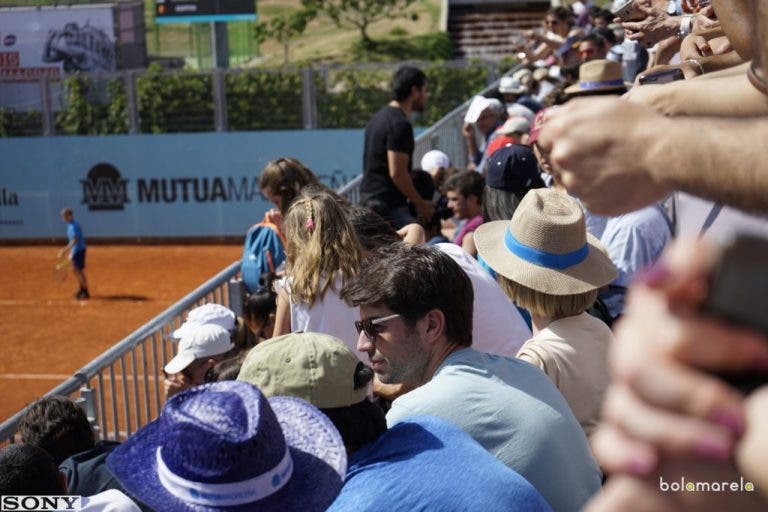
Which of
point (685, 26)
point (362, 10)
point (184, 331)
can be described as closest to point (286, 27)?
point (362, 10)

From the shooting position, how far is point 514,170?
518 centimetres

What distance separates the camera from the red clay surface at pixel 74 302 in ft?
52.4

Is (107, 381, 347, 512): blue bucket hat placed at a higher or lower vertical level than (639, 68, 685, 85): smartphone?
lower

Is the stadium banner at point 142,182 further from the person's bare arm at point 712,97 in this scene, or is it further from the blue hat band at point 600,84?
the person's bare arm at point 712,97

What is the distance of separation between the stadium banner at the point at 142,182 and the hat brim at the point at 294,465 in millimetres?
20864

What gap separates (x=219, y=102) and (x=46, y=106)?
14.0 feet

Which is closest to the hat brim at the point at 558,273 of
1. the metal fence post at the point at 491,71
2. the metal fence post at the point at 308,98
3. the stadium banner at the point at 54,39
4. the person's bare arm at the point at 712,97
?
the person's bare arm at the point at 712,97

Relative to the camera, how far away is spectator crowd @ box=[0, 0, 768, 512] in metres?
0.87

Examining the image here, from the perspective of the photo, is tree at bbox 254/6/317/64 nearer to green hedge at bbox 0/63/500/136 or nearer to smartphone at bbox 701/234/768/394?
green hedge at bbox 0/63/500/136

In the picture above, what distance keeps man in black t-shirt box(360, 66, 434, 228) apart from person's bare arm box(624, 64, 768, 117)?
20.0 feet

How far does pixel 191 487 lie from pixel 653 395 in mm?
1546

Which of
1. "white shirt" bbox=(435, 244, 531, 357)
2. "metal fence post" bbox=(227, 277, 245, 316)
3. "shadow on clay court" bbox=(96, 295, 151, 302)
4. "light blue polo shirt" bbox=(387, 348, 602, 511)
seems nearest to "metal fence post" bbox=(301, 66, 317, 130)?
"shadow on clay court" bbox=(96, 295, 151, 302)

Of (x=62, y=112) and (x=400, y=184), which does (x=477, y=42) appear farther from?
(x=400, y=184)

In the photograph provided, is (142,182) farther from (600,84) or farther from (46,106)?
(600,84)
